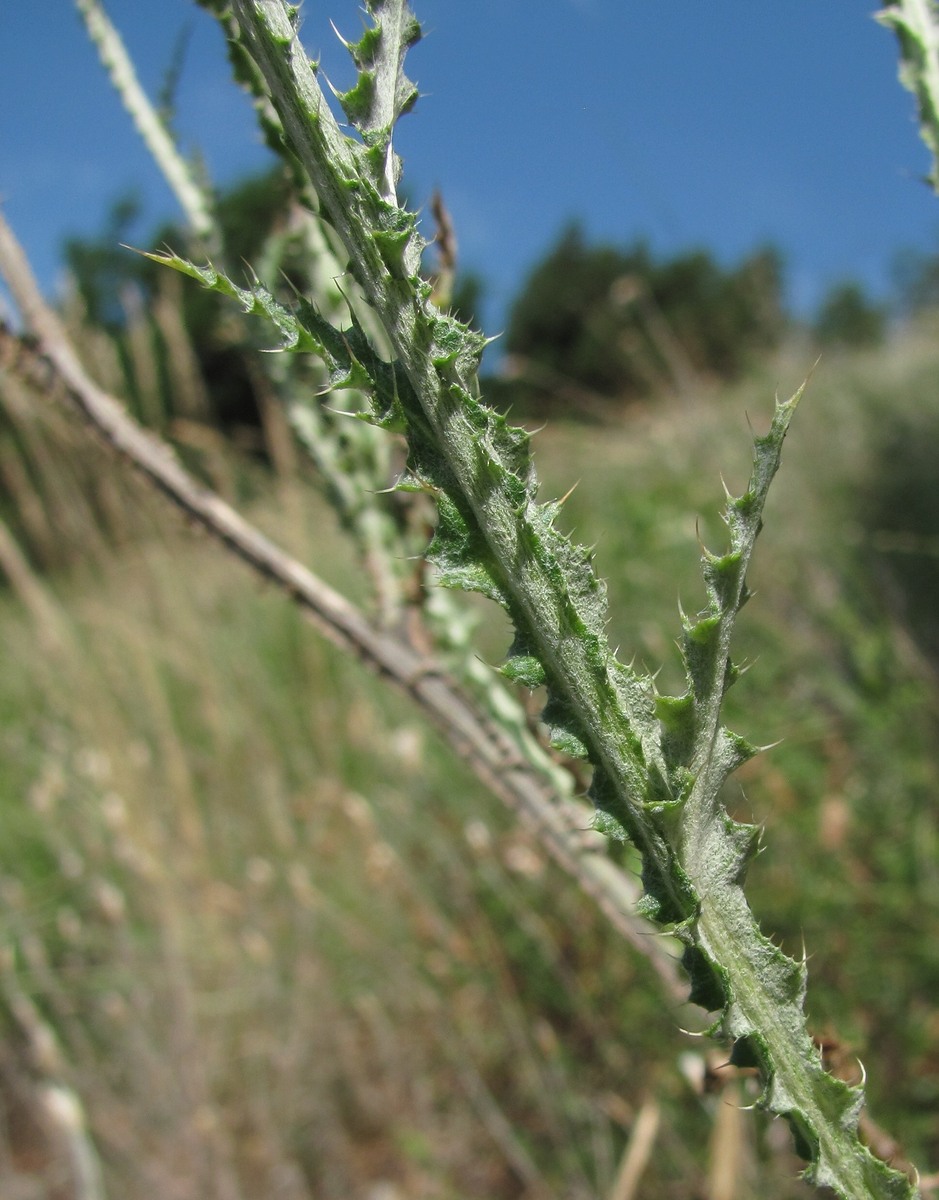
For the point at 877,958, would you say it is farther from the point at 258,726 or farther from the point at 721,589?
the point at 258,726

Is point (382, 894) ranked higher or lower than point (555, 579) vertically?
lower

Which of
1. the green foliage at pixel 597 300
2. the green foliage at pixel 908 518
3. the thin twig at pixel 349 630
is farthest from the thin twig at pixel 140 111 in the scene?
the green foliage at pixel 597 300

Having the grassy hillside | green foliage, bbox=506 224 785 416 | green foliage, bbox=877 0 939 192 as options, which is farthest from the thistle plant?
green foliage, bbox=506 224 785 416

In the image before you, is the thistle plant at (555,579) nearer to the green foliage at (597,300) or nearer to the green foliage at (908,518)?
the green foliage at (908,518)

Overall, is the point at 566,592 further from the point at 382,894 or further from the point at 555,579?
the point at 382,894

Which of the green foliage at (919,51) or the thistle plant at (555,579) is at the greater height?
the green foliage at (919,51)

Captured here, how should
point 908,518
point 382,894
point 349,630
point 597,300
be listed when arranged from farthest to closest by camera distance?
point 597,300
point 908,518
point 382,894
point 349,630

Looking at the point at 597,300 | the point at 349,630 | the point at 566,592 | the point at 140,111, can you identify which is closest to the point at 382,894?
the point at 349,630
